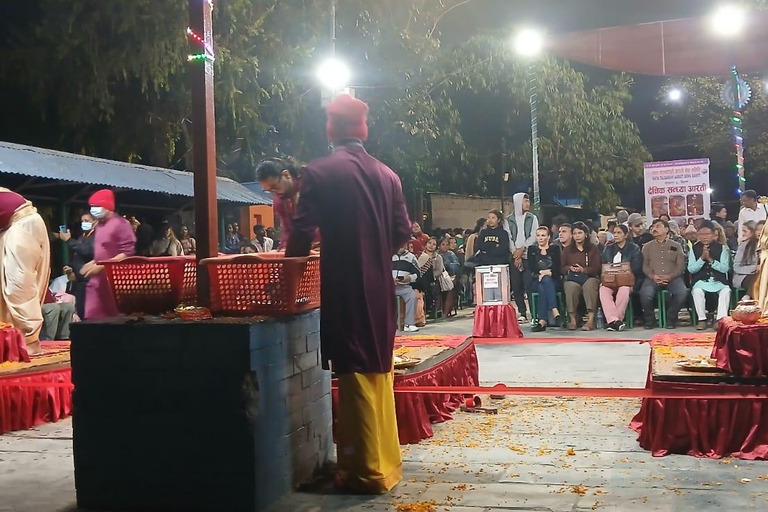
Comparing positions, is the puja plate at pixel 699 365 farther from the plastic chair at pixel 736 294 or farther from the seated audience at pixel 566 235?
the seated audience at pixel 566 235

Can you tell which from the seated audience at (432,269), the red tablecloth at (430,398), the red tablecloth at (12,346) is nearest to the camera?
the red tablecloth at (430,398)

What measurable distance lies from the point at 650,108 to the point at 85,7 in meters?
28.6

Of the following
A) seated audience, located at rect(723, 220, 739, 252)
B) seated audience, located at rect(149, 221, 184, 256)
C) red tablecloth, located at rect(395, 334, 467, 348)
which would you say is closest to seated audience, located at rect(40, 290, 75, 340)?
seated audience, located at rect(149, 221, 184, 256)

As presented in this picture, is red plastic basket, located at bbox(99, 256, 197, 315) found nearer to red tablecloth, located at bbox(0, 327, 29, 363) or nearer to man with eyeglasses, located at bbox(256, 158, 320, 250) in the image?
man with eyeglasses, located at bbox(256, 158, 320, 250)

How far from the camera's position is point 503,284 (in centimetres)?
1065

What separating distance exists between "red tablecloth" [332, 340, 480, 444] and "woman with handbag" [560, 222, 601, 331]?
4.85 meters

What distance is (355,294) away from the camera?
158 inches

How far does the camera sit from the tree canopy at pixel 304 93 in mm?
14266

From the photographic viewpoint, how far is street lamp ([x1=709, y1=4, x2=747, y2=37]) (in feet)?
35.2

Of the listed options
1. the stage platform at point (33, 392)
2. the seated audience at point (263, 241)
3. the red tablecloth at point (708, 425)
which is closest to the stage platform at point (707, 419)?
the red tablecloth at point (708, 425)

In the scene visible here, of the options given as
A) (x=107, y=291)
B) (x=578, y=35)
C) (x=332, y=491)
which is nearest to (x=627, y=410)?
(x=332, y=491)

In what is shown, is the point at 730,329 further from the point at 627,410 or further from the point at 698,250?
the point at 698,250

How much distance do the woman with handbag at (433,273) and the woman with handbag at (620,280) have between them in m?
2.98

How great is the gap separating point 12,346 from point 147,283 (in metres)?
3.06
